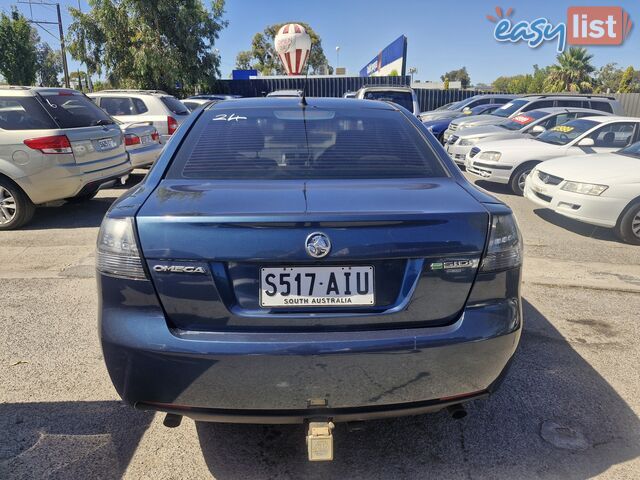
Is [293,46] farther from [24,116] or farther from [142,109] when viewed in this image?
[24,116]

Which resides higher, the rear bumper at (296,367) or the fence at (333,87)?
the fence at (333,87)

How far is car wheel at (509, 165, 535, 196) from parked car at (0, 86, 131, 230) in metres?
6.63

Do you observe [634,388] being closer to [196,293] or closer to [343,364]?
[343,364]

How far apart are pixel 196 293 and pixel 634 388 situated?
2.65 meters

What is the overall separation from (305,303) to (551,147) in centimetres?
799

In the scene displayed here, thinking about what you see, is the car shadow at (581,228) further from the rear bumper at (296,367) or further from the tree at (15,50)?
the tree at (15,50)

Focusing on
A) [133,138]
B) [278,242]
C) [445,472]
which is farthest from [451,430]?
[133,138]

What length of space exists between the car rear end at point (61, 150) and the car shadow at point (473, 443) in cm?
476

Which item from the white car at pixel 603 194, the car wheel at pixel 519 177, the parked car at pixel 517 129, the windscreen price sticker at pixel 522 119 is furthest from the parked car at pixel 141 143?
the windscreen price sticker at pixel 522 119

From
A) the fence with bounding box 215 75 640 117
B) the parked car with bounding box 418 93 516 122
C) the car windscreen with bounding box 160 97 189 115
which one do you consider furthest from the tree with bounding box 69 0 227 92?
the car windscreen with bounding box 160 97 189 115

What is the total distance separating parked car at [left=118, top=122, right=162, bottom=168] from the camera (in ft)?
28.1

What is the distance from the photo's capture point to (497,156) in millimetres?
8609

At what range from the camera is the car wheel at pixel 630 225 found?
596 centimetres

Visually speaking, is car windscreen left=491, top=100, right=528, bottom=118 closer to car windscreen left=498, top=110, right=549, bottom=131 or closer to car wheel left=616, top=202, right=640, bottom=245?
car windscreen left=498, top=110, right=549, bottom=131
